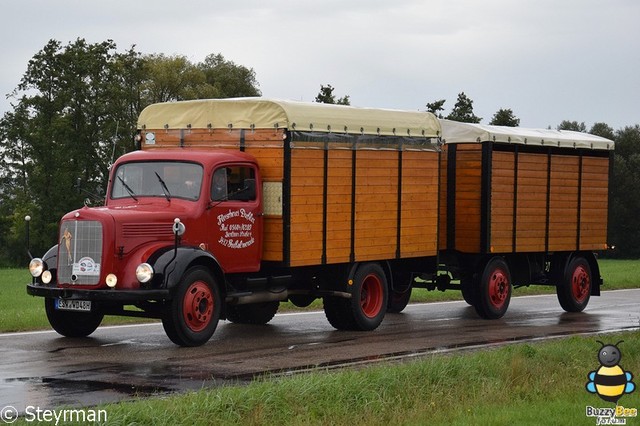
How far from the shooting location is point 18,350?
50.0 feet

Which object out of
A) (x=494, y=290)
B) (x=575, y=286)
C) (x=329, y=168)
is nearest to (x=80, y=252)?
(x=329, y=168)

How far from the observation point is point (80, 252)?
15.5 m

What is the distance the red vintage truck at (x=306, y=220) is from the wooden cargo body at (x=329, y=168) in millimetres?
25

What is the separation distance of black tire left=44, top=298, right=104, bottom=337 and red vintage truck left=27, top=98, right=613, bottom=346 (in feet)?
0.09

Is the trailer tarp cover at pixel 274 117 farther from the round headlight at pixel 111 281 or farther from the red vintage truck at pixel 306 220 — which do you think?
the round headlight at pixel 111 281

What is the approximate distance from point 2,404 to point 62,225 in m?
4.97

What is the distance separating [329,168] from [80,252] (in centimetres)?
418

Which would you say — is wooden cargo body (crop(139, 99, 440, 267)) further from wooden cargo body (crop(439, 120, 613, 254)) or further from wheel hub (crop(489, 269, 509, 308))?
wheel hub (crop(489, 269, 509, 308))

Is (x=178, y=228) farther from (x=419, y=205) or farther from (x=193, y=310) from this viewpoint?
(x=419, y=205)

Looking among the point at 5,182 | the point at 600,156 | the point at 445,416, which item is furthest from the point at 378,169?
the point at 5,182

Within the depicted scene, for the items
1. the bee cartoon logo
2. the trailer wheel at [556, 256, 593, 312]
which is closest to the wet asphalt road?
the trailer wheel at [556, 256, 593, 312]

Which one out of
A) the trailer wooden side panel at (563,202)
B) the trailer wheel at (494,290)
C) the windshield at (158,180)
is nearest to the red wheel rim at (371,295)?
the trailer wheel at (494,290)

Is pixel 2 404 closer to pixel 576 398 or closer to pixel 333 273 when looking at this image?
pixel 576 398

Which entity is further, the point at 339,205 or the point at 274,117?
the point at 339,205
